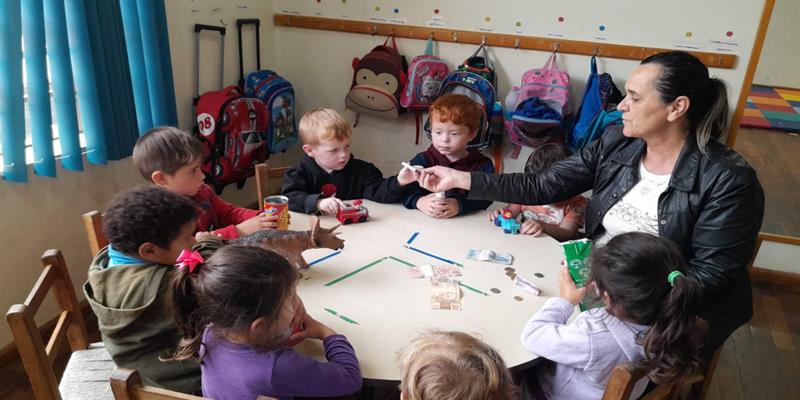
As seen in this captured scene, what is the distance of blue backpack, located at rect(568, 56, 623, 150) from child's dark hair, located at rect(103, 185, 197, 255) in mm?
2362

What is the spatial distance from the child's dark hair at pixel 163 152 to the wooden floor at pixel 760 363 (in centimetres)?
103

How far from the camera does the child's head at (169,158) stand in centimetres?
185

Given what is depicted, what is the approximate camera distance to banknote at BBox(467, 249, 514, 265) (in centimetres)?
174

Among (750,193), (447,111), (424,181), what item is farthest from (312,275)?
(750,193)

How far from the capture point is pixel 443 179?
206 centimetres

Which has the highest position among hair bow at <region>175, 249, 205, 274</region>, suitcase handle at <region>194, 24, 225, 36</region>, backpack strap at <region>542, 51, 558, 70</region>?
suitcase handle at <region>194, 24, 225, 36</region>

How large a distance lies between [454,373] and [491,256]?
2.71 ft

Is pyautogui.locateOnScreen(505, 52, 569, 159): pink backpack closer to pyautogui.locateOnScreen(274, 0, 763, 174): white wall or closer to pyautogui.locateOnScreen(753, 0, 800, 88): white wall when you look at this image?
pyautogui.locateOnScreen(274, 0, 763, 174): white wall

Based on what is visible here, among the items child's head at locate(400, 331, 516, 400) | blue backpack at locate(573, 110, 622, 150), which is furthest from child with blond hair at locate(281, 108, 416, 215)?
blue backpack at locate(573, 110, 622, 150)

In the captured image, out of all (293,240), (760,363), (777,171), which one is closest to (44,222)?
(293,240)

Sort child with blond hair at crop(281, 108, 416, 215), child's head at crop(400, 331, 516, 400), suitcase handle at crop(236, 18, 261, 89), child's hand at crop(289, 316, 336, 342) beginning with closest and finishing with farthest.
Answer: child's head at crop(400, 331, 516, 400)
child's hand at crop(289, 316, 336, 342)
child with blond hair at crop(281, 108, 416, 215)
suitcase handle at crop(236, 18, 261, 89)

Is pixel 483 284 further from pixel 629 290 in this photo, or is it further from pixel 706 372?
pixel 706 372

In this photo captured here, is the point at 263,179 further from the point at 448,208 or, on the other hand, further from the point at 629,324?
the point at 629,324

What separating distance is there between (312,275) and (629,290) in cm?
84
